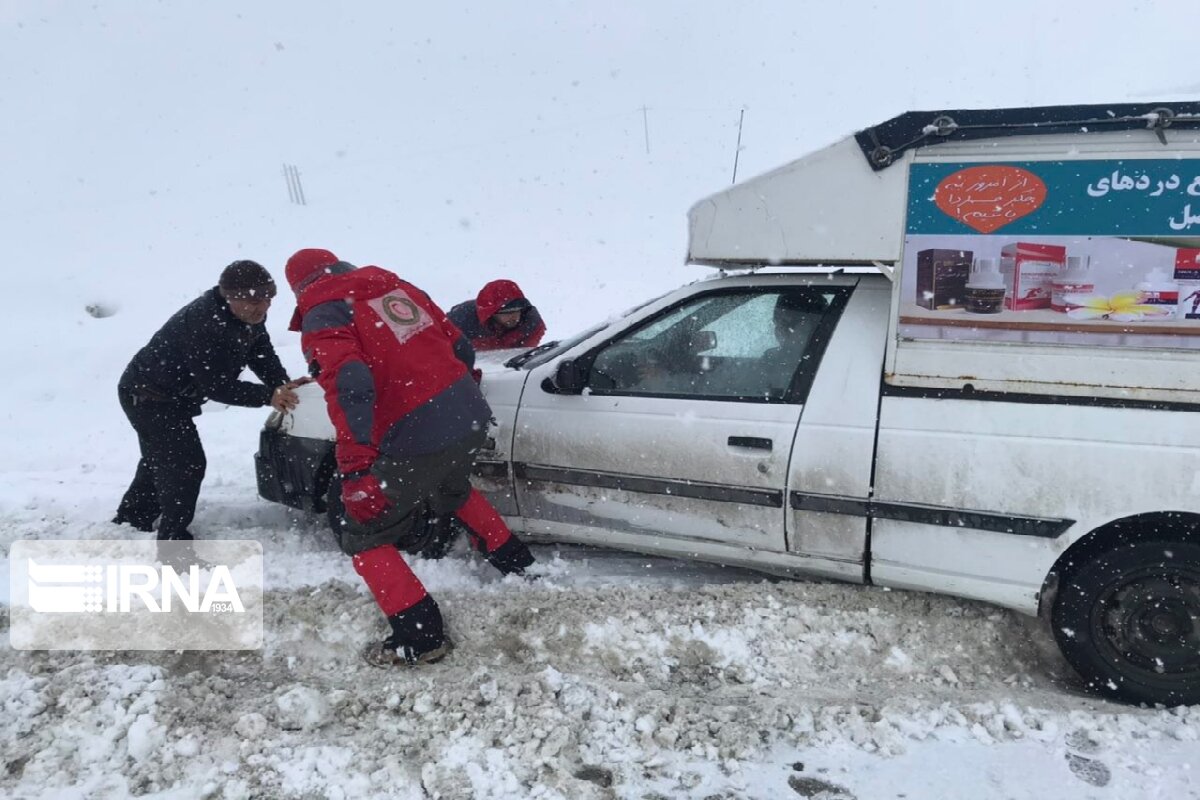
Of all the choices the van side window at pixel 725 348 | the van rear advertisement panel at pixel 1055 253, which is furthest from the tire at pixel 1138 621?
the van side window at pixel 725 348

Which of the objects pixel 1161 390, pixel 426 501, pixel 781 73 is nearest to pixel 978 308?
pixel 1161 390

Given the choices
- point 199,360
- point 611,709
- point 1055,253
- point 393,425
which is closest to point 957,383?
point 1055,253

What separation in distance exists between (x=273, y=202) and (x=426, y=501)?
1602cm

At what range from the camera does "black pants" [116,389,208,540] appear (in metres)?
4.15

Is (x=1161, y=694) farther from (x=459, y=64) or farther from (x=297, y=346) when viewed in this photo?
(x=459, y=64)

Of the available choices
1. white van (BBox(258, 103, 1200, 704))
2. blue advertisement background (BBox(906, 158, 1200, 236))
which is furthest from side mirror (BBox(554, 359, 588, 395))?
blue advertisement background (BBox(906, 158, 1200, 236))

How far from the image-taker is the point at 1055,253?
2957mm

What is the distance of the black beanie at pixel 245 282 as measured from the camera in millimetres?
3900

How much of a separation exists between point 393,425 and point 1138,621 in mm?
2938

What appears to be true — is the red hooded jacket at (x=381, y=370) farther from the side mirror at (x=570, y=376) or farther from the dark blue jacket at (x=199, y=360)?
the dark blue jacket at (x=199, y=360)

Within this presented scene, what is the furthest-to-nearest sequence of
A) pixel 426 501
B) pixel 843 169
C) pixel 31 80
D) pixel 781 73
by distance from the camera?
1. pixel 781 73
2. pixel 31 80
3. pixel 426 501
4. pixel 843 169

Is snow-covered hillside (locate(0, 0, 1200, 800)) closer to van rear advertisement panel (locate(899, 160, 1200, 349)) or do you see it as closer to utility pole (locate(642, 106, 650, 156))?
utility pole (locate(642, 106, 650, 156))

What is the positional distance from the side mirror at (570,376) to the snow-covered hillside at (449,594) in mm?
914

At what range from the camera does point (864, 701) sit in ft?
10.1
